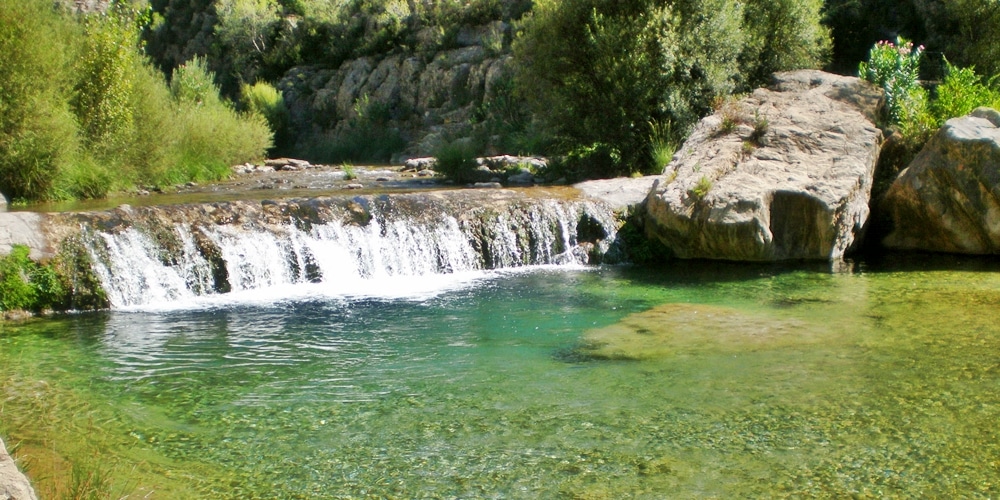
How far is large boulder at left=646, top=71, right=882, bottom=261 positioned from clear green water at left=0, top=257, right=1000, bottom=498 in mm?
2647

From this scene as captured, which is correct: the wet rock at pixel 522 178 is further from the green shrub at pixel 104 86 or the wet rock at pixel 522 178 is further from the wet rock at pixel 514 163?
the green shrub at pixel 104 86

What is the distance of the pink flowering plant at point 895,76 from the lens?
1557cm

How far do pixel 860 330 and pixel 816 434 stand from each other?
3.23 meters

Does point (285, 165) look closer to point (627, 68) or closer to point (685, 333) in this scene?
point (627, 68)

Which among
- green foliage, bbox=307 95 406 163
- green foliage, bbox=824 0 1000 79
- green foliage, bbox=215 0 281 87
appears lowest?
green foliage, bbox=307 95 406 163

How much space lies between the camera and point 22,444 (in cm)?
568

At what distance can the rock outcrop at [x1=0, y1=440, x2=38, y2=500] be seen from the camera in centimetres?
322

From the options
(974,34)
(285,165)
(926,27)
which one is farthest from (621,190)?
(285,165)

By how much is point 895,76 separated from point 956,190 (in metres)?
3.54

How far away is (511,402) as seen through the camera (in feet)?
21.9

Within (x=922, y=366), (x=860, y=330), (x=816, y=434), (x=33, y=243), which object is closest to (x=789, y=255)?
(x=860, y=330)

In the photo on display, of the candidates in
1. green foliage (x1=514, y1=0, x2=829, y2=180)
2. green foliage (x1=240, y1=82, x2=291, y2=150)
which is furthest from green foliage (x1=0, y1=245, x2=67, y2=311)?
green foliage (x1=240, y1=82, x2=291, y2=150)

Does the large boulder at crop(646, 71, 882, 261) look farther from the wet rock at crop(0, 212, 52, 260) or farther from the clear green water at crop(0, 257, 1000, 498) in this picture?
the wet rock at crop(0, 212, 52, 260)

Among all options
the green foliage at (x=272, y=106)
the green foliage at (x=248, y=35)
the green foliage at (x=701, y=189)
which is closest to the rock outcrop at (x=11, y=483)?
the green foliage at (x=701, y=189)
